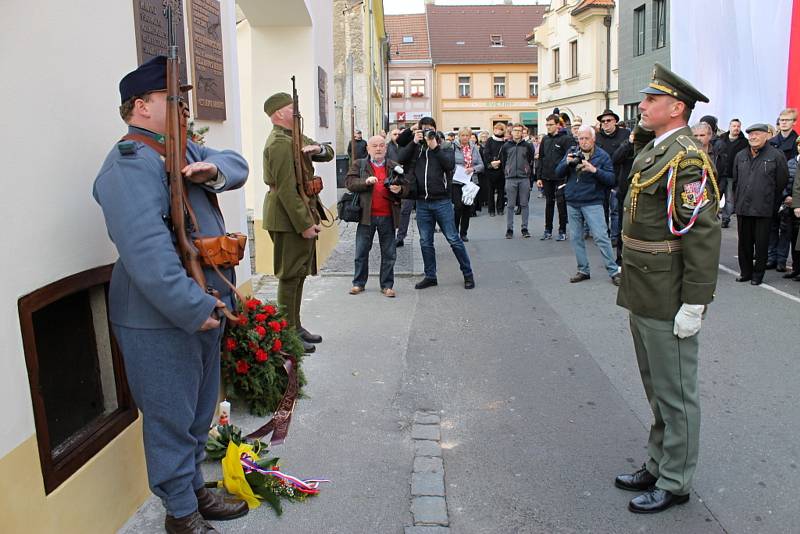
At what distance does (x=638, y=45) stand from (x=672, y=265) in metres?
27.3

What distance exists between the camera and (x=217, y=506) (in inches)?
140

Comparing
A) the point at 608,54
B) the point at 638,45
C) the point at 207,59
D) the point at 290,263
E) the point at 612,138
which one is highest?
the point at 608,54

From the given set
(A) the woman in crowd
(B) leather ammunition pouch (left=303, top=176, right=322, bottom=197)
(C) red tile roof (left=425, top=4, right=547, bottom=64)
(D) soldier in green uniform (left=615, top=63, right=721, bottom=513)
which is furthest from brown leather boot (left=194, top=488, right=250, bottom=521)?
(C) red tile roof (left=425, top=4, right=547, bottom=64)

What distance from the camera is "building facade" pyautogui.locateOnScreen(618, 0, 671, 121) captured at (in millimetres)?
26250

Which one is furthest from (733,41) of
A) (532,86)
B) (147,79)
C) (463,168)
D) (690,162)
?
(532,86)

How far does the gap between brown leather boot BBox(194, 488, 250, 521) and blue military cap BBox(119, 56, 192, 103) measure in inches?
72.1

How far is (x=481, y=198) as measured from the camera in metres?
18.1

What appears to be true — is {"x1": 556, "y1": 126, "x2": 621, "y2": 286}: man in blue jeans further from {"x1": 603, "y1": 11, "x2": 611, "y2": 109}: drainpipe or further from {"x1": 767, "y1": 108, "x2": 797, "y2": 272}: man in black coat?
{"x1": 603, "y1": 11, "x2": 611, "y2": 109}: drainpipe

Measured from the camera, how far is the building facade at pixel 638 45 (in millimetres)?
26250

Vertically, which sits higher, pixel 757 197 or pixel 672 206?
pixel 672 206

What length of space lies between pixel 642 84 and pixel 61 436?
27830 mm

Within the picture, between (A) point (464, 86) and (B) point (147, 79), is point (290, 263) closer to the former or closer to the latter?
(B) point (147, 79)

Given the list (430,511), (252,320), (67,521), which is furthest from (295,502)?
(252,320)

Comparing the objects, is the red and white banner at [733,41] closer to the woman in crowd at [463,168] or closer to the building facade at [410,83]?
the woman in crowd at [463,168]
